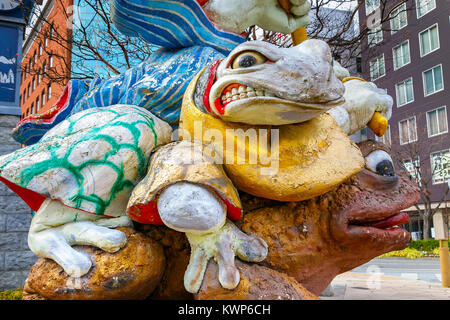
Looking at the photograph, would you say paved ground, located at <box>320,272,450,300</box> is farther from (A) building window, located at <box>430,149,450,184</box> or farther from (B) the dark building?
(A) building window, located at <box>430,149,450,184</box>

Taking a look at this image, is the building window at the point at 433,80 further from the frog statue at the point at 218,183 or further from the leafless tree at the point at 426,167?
the frog statue at the point at 218,183

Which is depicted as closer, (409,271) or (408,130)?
(409,271)

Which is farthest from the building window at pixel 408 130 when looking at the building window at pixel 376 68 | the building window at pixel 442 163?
the building window at pixel 376 68

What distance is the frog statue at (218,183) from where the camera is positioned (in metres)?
1.05

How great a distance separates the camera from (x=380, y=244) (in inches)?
48.9

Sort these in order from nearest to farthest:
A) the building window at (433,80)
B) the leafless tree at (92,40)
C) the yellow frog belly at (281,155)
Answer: the yellow frog belly at (281,155), the leafless tree at (92,40), the building window at (433,80)

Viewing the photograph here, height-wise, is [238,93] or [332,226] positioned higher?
[238,93]

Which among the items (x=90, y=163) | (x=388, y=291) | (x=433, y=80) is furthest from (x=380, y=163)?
(x=433, y=80)

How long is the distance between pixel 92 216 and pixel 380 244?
0.90 m

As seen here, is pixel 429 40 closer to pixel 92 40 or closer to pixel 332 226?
pixel 92 40

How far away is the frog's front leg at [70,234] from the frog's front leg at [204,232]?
24 cm

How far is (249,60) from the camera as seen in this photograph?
1.08 meters

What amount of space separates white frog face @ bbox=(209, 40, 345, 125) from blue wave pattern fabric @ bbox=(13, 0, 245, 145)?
322 millimetres

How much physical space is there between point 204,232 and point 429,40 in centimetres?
1669
